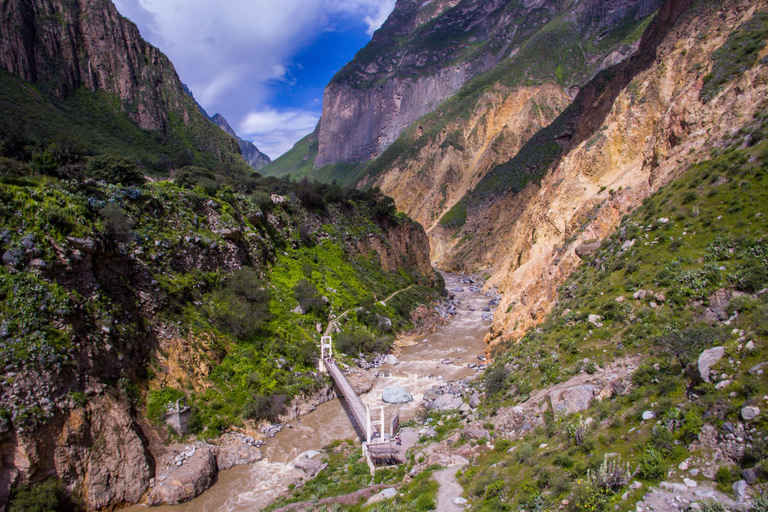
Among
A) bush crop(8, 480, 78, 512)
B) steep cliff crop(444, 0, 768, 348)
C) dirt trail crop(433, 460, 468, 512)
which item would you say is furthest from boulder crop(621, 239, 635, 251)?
bush crop(8, 480, 78, 512)

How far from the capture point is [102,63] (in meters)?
55.2

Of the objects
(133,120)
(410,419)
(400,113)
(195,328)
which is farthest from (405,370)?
(400,113)

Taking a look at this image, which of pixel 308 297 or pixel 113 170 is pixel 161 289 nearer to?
pixel 113 170

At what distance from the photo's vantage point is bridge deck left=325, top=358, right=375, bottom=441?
16.3 meters

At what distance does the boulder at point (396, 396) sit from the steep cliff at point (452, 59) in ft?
315

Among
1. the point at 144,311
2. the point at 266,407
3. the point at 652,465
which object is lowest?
the point at 652,465

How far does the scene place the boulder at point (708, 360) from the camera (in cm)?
708

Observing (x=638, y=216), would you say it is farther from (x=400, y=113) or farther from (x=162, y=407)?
(x=400, y=113)

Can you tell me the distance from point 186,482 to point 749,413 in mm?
15607

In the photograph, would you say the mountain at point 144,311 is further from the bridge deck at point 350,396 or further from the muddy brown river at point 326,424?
the bridge deck at point 350,396

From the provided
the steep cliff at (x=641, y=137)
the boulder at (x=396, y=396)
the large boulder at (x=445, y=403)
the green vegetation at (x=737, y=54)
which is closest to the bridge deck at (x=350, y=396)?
the boulder at (x=396, y=396)

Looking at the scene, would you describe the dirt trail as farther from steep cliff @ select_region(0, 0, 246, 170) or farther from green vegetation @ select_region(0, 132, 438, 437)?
steep cliff @ select_region(0, 0, 246, 170)

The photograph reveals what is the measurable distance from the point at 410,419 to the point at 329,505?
23.8 feet

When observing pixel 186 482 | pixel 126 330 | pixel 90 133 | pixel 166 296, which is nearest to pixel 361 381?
pixel 186 482
